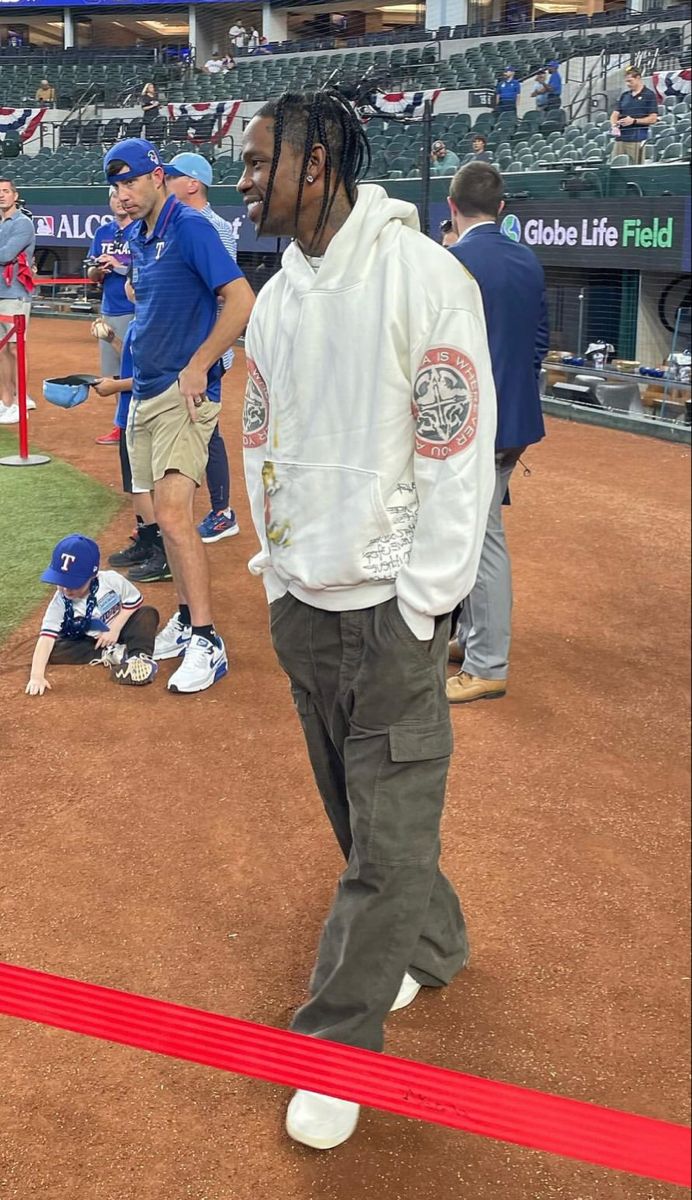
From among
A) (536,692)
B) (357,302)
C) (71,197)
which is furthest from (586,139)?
(357,302)

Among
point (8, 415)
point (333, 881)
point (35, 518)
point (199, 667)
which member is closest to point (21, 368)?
point (35, 518)

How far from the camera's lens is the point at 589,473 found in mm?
4184

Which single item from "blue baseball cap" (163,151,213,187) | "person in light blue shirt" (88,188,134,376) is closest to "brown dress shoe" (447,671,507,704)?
"blue baseball cap" (163,151,213,187)

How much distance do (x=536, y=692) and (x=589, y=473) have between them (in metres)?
1.13

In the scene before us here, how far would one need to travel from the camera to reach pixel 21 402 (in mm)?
5770

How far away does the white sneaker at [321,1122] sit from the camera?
1763 mm

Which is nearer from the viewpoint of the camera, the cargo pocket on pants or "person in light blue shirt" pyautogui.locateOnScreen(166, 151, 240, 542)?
the cargo pocket on pants

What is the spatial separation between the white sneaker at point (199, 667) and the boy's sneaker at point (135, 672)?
0.29 feet

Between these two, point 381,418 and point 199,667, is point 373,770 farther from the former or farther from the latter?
point 199,667

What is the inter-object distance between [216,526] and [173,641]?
4.53ft

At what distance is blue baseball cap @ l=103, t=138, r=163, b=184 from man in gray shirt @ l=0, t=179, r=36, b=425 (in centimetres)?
102

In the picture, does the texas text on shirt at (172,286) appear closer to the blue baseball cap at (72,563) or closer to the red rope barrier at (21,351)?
the blue baseball cap at (72,563)

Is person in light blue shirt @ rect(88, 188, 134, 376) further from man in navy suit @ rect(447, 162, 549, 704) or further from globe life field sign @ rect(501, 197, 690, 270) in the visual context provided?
globe life field sign @ rect(501, 197, 690, 270)

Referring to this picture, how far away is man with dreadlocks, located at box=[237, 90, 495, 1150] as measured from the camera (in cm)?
151
